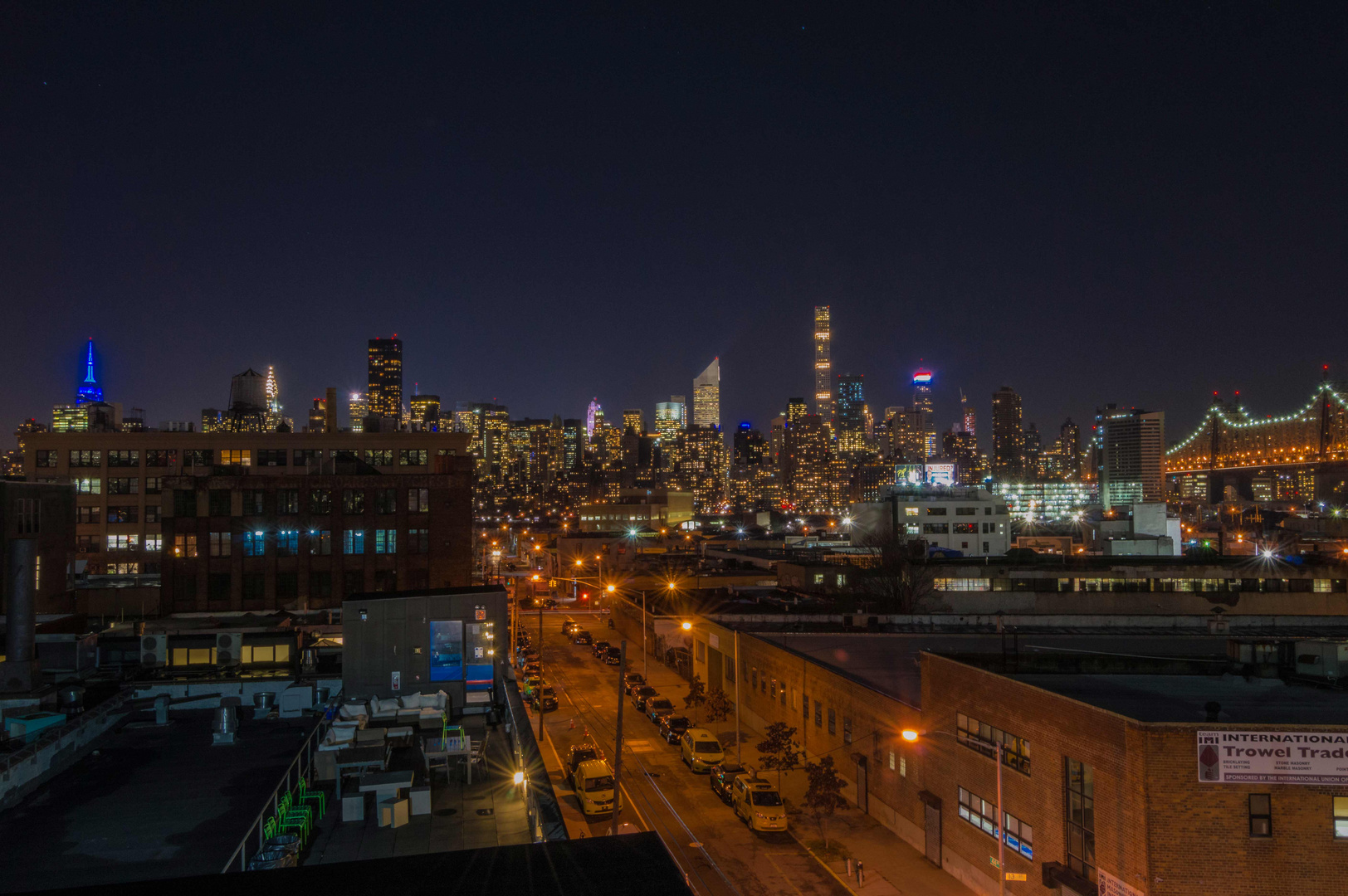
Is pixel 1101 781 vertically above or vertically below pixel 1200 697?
below

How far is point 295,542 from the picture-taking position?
5588cm

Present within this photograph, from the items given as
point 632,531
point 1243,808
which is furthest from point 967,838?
point 632,531

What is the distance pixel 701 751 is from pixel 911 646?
12260 mm

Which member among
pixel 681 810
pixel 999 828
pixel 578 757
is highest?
pixel 999 828

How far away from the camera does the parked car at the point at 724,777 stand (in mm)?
32750

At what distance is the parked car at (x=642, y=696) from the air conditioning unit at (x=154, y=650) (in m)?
26.7

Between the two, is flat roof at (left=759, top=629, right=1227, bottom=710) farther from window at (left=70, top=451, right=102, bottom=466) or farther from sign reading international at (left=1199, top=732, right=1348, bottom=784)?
window at (left=70, top=451, right=102, bottom=466)

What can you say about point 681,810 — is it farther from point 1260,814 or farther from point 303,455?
point 303,455

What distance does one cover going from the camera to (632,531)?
153625 mm

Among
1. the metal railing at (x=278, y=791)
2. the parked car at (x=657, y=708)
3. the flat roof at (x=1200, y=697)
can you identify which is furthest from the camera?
the parked car at (x=657, y=708)

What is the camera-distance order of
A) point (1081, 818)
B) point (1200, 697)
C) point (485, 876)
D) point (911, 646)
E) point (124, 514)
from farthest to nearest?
point (124, 514), point (911, 646), point (1200, 697), point (1081, 818), point (485, 876)

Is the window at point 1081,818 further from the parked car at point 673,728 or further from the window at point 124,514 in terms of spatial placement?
the window at point 124,514

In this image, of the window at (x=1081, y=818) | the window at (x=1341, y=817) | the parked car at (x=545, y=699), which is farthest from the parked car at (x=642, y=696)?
the window at (x=1341, y=817)

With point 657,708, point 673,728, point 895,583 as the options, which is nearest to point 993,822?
point 673,728
